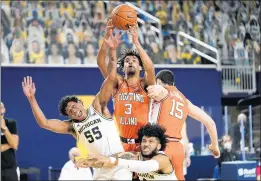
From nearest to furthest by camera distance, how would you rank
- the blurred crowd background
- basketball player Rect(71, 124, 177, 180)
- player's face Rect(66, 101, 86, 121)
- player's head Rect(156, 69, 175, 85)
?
basketball player Rect(71, 124, 177, 180) < player's face Rect(66, 101, 86, 121) < player's head Rect(156, 69, 175, 85) < the blurred crowd background

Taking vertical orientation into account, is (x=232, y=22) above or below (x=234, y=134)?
above

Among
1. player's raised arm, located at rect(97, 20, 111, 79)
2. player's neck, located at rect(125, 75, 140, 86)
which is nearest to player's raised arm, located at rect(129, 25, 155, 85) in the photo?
player's neck, located at rect(125, 75, 140, 86)

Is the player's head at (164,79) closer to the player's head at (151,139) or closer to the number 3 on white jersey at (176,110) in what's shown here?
the number 3 on white jersey at (176,110)

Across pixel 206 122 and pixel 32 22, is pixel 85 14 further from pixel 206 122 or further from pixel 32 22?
pixel 206 122

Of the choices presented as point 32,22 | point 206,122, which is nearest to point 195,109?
point 206,122

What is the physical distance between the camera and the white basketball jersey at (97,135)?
7660 mm

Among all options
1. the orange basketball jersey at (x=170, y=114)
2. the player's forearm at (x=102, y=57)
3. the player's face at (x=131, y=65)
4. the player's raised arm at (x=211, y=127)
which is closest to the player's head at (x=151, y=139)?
the orange basketball jersey at (x=170, y=114)

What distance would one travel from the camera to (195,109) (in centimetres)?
799

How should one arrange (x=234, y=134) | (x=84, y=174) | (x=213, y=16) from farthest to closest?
(x=213, y=16), (x=234, y=134), (x=84, y=174)

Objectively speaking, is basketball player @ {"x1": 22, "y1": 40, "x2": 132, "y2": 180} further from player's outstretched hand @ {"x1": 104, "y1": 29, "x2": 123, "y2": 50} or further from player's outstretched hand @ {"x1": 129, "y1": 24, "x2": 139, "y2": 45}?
player's outstretched hand @ {"x1": 129, "y1": 24, "x2": 139, "y2": 45}

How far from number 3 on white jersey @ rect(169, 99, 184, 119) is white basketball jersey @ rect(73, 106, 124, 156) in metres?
0.71

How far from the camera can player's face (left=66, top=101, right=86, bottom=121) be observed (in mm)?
7539

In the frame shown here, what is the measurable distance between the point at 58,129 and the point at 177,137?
138 centimetres

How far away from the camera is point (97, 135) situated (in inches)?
303
